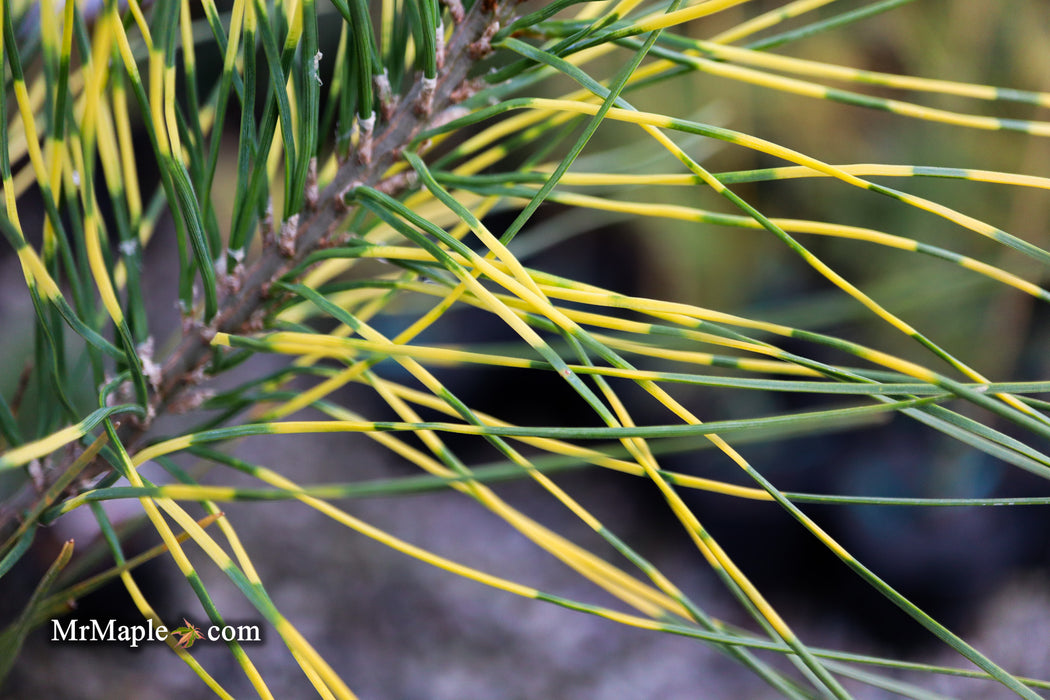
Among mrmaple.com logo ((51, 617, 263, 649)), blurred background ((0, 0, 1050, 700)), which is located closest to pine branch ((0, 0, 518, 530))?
mrmaple.com logo ((51, 617, 263, 649))

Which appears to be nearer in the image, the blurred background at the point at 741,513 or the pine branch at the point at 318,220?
the pine branch at the point at 318,220

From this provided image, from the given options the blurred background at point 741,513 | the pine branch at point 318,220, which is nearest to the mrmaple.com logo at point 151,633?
the pine branch at point 318,220

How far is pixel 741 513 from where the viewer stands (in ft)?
1.97

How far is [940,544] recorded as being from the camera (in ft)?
1.79

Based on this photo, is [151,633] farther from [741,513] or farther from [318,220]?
[741,513]

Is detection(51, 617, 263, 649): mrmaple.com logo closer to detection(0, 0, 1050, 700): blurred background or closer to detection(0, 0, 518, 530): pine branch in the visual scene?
detection(0, 0, 518, 530): pine branch

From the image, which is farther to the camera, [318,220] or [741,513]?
[741,513]

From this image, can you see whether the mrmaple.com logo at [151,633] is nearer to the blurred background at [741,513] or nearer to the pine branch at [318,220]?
the pine branch at [318,220]

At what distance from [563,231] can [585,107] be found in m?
0.15

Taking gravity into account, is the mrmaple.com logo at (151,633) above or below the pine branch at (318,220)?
below

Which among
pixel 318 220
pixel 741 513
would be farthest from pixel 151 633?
pixel 741 513

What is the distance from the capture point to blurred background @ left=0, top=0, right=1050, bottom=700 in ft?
1.56

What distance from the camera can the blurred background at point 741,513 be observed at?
48 centimetres

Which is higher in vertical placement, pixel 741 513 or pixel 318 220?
pixel 318 220
